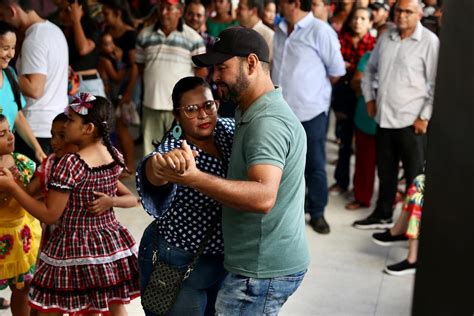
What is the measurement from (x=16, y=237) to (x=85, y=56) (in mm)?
2619

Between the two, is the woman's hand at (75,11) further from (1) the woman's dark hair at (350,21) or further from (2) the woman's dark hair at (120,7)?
(1) the woman's dark hair at (350,21)

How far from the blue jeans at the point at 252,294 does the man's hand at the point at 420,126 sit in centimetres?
331

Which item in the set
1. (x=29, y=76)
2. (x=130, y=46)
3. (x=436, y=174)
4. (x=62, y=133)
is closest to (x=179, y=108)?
(x=62, y=133)

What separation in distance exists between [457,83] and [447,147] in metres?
0.08

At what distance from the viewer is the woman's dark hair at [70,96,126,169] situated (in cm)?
332

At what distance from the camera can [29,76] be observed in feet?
15.6

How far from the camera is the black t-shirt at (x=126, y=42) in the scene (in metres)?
7.20

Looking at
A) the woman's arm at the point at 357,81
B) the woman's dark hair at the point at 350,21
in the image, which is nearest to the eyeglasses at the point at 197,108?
the woman's arm at the point at 357,81

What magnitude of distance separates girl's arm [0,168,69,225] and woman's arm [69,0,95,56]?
8.98 ft

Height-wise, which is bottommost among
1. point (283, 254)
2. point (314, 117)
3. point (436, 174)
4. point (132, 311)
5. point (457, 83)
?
point (132, 311)

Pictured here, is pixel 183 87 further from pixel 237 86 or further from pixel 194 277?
pixel 194 277

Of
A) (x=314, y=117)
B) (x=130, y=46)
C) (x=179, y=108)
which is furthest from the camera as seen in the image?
(x=130, y=46)

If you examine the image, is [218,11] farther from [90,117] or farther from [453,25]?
[453,25]

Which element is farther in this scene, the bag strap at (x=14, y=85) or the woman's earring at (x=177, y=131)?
the bag strap at (x=14, y=85)
